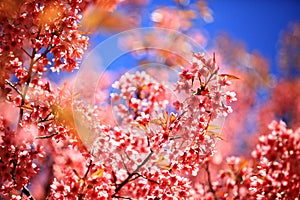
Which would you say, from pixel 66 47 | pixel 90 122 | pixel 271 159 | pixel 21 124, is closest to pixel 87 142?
pixel 90 122

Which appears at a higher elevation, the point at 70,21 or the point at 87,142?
the point at 70,21

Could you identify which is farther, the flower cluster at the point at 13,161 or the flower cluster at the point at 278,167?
the flower cluster at the point at 278,167

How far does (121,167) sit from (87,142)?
458 mm

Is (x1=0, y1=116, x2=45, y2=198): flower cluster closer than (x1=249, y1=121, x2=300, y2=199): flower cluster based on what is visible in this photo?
Yes

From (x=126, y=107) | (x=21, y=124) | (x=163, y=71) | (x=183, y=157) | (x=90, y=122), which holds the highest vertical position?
(x=163, y=71)

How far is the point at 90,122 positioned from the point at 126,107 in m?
1.27

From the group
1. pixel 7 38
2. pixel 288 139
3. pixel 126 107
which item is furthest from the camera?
pixel 126 107

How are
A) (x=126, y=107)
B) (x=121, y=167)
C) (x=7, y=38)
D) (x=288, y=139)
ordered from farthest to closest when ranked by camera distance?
(x=126, y=107), (x=121, y=167), (x=288, y=139), (x=7, y=38)

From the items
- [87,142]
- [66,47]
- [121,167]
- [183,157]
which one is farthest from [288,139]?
[66,47]

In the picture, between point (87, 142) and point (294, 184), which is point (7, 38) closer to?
point (87, 142)

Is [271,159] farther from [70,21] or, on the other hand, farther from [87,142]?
[70,21]

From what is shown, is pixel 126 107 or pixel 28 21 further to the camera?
pixel 126 107

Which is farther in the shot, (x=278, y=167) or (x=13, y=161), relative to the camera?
(x=278, y=167)

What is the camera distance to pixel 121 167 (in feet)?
12.1
